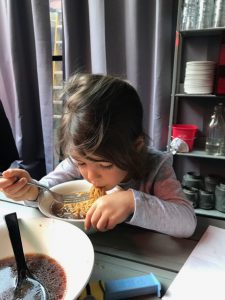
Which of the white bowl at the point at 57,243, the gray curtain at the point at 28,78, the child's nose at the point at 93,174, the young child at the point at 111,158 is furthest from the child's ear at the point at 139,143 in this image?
the gray curtain at the point at 28,78

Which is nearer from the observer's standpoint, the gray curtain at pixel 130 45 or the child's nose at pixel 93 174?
the child's nose at pixel 93 174

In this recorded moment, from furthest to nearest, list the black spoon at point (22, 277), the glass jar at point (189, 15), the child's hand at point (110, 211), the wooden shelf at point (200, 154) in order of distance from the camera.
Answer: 1. the wooden shelf at point (200, 154)
2. the glass jar at point (189, 15)
3. the child's hand at point (110, 211)
4. the black spoon at point (22, 277)

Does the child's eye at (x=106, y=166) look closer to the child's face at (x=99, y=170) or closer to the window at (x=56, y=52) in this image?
the child's face at (x=99, y=170)

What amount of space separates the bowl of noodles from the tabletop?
0.20ft

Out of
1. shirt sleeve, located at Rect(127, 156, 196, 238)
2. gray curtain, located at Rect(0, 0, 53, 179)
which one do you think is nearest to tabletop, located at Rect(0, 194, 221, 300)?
shirt sleeve, located at Rect(127, 156, 196, 238)

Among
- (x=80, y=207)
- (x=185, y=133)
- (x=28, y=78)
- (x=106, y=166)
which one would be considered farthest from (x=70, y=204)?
(x=28, y=78)

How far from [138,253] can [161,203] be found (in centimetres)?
14

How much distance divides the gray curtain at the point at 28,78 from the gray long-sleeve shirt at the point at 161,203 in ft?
4.14

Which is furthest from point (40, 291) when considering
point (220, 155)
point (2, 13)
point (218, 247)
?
point (2, 13)

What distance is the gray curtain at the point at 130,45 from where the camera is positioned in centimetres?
166

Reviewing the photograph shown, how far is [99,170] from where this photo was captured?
69 centimetres

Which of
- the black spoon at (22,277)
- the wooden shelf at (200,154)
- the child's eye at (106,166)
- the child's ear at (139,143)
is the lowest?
the wooden shelf at (200,154)

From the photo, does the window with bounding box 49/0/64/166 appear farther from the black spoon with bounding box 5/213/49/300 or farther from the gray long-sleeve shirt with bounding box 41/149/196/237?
the black spoon with bounding box 5/213/49/300

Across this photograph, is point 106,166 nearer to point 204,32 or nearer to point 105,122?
point 105,122
